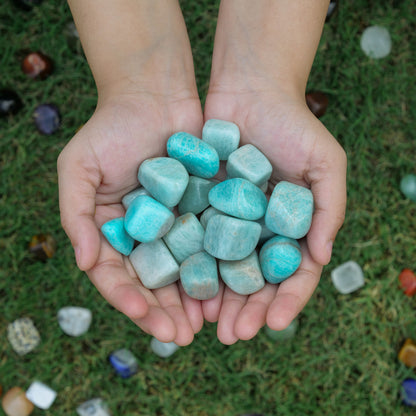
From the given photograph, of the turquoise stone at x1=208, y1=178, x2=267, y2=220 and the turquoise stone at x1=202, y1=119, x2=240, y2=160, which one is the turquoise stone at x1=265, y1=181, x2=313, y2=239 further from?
the turquoise stone at x1=202, y1=119, x2=240, y2=160

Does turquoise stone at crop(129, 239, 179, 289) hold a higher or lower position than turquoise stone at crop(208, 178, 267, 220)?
lower

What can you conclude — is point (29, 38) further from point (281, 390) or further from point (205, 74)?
point (281, 390)

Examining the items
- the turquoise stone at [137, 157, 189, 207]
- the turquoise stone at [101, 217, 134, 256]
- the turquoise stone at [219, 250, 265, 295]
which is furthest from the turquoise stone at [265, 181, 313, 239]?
the turquoise stone at [101, 217, 134, 256]

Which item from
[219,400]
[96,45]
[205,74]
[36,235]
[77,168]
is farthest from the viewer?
[205,74]

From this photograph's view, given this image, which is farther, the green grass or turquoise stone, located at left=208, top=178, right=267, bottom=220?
the green grass

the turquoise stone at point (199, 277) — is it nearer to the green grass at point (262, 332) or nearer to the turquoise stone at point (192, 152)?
the turquoise stone at point (192, 152)

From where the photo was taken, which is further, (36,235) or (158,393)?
(36,235)

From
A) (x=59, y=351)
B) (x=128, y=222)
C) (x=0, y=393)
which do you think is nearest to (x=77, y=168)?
(x=128, y=222)
